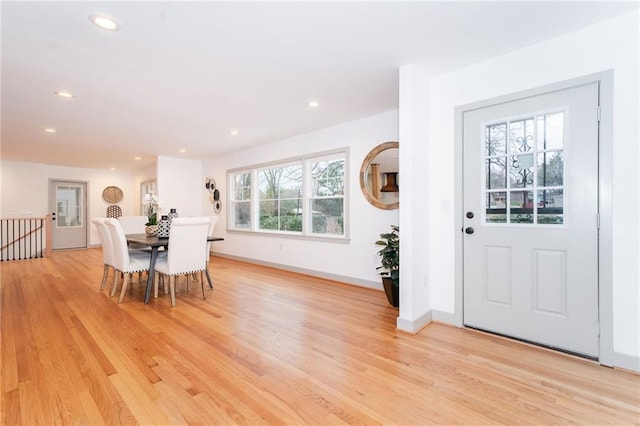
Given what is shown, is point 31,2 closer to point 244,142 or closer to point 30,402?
point 30,402

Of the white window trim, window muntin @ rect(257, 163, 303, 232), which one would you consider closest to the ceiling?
the white window trim

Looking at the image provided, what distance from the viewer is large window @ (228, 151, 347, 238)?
Answer: 15.5 ft

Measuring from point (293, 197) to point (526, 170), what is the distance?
367 centimetres

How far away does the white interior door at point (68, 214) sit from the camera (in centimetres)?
805

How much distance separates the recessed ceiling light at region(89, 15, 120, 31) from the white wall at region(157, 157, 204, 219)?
5.15 metres

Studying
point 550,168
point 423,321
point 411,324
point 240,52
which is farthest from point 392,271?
point 240,52

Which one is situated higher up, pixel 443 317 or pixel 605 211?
pixel 605 211

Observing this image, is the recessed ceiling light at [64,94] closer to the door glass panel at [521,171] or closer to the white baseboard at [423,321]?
the white baseboard at [423,321]

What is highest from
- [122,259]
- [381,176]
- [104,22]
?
[104,22]

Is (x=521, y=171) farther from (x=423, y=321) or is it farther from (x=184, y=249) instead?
(x=184, y=249)

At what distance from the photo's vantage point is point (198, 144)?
5.76 meters

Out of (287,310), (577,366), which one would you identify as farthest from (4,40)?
(577,366)

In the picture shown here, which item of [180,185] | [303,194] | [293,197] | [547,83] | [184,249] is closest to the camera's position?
[547,83]

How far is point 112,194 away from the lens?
28.9 feet
